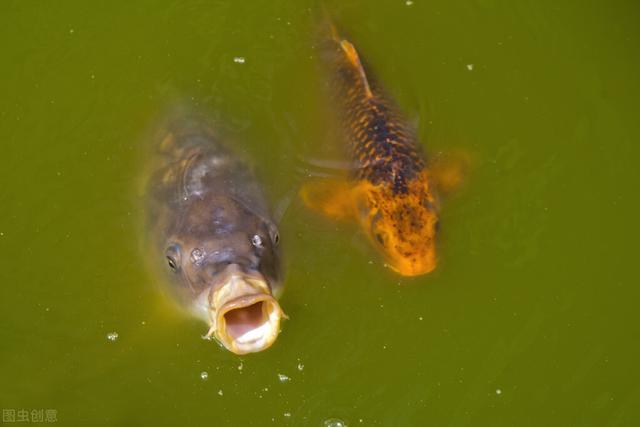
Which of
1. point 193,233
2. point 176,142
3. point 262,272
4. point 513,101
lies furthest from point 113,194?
point 513,101

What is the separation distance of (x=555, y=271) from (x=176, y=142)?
80.5 inches

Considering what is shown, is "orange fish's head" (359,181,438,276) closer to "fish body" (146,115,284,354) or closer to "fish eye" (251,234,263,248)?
"fish body" (146,115,284,354)

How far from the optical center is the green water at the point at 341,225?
360 cm

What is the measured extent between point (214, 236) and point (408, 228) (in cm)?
97

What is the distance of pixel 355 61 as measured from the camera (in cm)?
399

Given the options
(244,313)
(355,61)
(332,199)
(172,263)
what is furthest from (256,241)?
(355,61)

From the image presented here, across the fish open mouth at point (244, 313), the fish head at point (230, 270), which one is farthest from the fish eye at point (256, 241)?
the fish open mouth at point (244, 313)

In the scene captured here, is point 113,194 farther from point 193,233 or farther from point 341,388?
point 341,388

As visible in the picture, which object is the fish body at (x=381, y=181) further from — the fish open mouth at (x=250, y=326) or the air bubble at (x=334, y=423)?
the fish open mouth at (x=250, y=326)

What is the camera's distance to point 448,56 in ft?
14.9

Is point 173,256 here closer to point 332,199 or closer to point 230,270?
point 230,270

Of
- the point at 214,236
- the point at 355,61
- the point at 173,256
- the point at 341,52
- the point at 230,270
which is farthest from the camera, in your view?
the point at 341,52

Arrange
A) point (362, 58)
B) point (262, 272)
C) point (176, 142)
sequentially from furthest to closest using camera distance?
1. point (362, 58)
2. point (176, 142)
3. point (262, 272)

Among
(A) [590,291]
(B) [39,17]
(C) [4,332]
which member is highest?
(B) [39,17]
